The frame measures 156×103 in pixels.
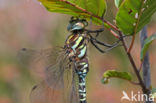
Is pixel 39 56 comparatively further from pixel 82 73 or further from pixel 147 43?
pixel 147 43

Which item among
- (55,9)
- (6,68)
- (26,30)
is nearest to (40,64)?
(55,9)

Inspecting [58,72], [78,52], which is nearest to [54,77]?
[58,72]

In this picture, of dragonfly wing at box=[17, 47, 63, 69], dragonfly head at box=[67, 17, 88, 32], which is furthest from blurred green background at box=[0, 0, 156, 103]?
dragonfly head at box=[67, 17, 88, 32]

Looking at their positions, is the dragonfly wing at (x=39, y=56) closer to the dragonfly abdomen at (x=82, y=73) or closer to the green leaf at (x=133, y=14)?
the dragonfly abdomen at (x=82, y=73)

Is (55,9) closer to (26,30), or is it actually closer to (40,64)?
(40,64)

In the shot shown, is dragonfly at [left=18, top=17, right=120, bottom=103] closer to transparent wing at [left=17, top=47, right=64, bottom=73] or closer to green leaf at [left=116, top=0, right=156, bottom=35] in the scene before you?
transparent wing at [left=17, top=47, right=64, bottom=73]
